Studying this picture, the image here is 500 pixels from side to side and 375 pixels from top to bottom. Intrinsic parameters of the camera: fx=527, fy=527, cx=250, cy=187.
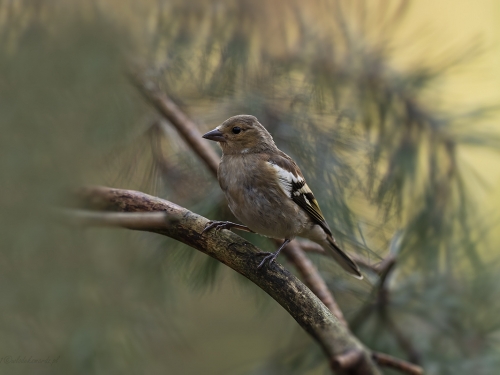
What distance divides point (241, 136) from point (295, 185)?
0.28 metres

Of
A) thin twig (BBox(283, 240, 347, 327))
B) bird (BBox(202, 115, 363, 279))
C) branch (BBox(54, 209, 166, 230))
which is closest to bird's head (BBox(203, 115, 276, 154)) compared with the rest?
bird (BBox(202, 115, 363, 279))

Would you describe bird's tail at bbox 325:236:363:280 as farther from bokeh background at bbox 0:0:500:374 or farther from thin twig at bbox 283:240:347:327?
thin twig at bbox 283:240:347:327

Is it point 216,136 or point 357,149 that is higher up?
point 357,149

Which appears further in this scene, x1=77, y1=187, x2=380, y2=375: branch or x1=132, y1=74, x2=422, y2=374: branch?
x1=132, y1=74, x2=422, y2=374: branch

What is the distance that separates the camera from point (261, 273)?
1.29 metres

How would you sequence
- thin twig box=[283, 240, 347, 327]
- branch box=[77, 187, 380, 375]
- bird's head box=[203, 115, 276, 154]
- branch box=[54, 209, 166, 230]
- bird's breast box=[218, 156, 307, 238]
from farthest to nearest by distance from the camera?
1. bird's head box=[203, 115, 276, 154]
2. bird's breast box=[218, 156, 307, 238]
3. thin twig box=[283, 240, 347, 327]
4. branch box=[77, 187, 380, 375]
5. branch box=[54, 209, 166, 230]

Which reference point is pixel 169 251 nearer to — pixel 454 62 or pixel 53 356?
pixel 53 356

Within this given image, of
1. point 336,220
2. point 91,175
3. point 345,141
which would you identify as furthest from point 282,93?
point 91,175

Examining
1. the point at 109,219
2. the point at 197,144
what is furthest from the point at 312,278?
the point at 109,219

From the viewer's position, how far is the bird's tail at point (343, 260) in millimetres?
2064

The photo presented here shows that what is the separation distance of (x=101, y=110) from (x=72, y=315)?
0.97 feet

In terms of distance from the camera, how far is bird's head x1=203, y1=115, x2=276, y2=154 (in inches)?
78.4

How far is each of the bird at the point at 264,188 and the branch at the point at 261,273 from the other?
1.42ft

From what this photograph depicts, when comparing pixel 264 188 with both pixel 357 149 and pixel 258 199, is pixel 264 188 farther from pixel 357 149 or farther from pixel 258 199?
pixel 357 149
